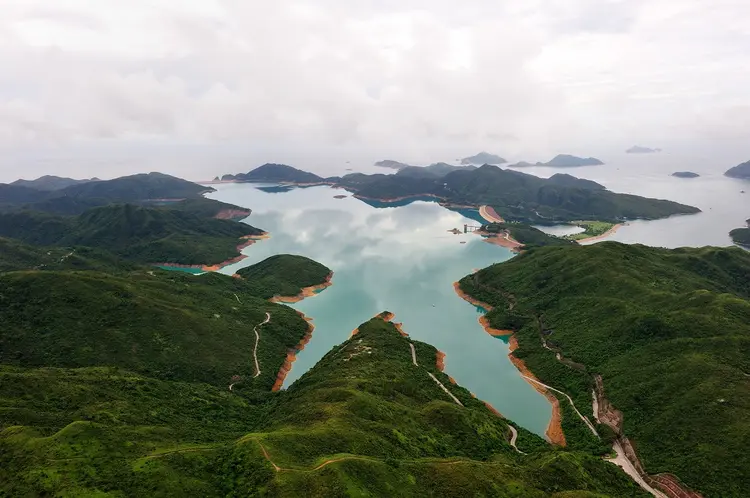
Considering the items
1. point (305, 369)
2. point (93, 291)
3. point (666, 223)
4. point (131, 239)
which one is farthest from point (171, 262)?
point (666, 223)

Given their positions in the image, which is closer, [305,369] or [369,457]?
[369,457]

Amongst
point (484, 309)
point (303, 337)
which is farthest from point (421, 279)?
point (303, 337)

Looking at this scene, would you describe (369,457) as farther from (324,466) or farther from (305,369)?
(305,369)

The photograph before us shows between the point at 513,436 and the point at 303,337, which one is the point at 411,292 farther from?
the point at 513,436

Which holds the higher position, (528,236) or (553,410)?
(528,236)

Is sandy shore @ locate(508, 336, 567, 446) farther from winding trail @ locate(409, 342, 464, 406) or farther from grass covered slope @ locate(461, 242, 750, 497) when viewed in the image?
winding trail @ locate(409, 342, 464, 406)

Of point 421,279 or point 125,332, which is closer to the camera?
point 125,332
